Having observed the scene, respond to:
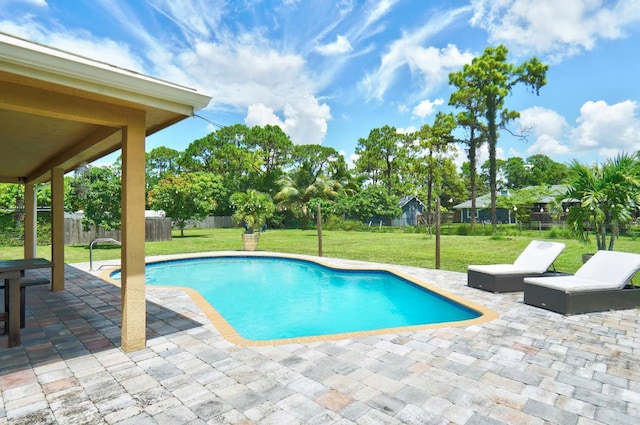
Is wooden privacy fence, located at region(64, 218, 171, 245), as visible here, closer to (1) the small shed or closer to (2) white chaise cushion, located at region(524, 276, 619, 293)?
(2) white chaise cushion, located at region(524, 276, 619, 293)

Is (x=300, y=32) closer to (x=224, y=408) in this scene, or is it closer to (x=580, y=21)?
(x=580, y=21)

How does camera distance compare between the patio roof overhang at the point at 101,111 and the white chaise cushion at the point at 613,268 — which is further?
the white chaise cushion at the point at 613,268

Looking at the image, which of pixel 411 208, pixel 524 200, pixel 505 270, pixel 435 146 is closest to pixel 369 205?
pixel 435 146

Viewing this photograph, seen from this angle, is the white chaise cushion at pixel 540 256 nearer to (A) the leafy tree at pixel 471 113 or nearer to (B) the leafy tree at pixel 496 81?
(B) the leafy tree at pixel 496 81

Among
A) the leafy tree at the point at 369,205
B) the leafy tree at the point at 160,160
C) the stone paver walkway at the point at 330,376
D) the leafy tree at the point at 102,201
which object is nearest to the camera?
the stone paver walkway at the point at 330,376

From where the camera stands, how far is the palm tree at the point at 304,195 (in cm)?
3306

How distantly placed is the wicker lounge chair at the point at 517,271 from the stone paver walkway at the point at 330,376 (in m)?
1.92

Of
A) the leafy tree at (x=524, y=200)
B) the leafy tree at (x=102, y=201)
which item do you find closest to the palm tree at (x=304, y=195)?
the leafy tree at (x=524, y=200)

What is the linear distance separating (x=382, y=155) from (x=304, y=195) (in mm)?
14005

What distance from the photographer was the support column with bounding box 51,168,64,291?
22.5 ft

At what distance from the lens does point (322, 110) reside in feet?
132

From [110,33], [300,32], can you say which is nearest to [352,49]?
[300,32]

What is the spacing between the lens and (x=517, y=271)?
727cm

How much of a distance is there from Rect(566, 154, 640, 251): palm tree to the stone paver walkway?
3202 millimetres
